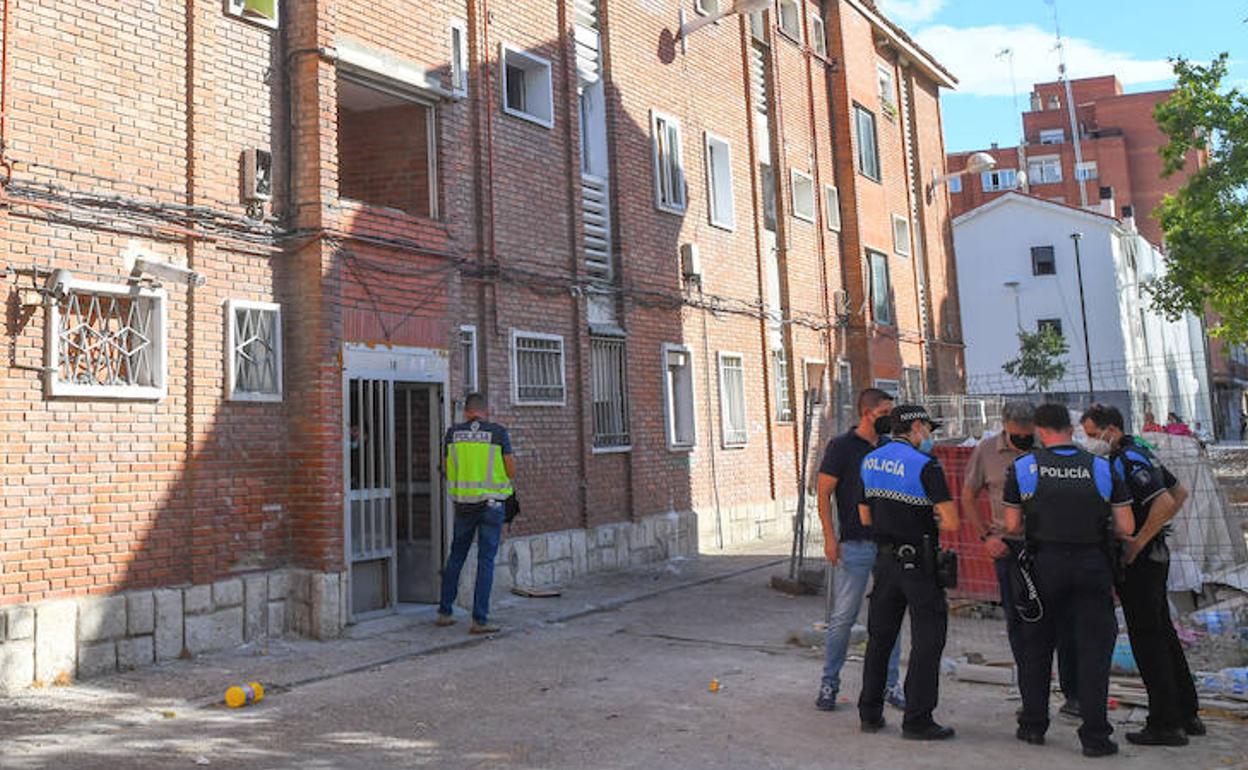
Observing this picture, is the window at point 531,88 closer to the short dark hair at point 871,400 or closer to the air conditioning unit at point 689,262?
the air conditioning unit at point 689,262

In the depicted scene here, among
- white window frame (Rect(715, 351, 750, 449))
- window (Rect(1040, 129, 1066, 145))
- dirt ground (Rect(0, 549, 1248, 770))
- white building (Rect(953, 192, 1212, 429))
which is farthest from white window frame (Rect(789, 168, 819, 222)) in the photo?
window (Rect(1040, 129, 1066, 145))

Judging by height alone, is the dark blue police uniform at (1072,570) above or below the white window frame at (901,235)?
below

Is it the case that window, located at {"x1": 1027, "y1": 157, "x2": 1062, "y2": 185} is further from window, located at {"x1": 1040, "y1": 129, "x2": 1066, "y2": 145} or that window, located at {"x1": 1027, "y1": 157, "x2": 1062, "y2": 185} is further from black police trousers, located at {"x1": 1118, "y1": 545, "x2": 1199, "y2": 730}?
black police trousers, located at {"x1": 1118, "y1": 545, "x2": 1199, "y2": 730}

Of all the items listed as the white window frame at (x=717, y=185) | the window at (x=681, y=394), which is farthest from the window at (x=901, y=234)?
the window at (x=681, y=394)

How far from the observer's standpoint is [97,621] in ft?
25.0

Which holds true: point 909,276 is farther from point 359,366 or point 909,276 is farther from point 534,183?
point 359,366

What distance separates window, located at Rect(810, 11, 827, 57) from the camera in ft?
68.0

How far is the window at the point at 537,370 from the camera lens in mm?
11969

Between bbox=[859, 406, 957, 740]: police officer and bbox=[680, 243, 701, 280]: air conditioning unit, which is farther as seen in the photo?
bbox=[680, 243, 701, 280]: air conditioning unit

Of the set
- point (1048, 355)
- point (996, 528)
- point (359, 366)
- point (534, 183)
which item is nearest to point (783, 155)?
point (534, 183)

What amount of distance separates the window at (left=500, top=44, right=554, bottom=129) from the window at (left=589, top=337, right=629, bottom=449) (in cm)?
290

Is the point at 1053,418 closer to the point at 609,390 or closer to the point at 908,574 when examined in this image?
the point at 908,574

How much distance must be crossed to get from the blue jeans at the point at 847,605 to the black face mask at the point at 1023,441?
117 centimetres

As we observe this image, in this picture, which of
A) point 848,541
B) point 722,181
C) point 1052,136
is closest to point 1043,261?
point 1052,136
